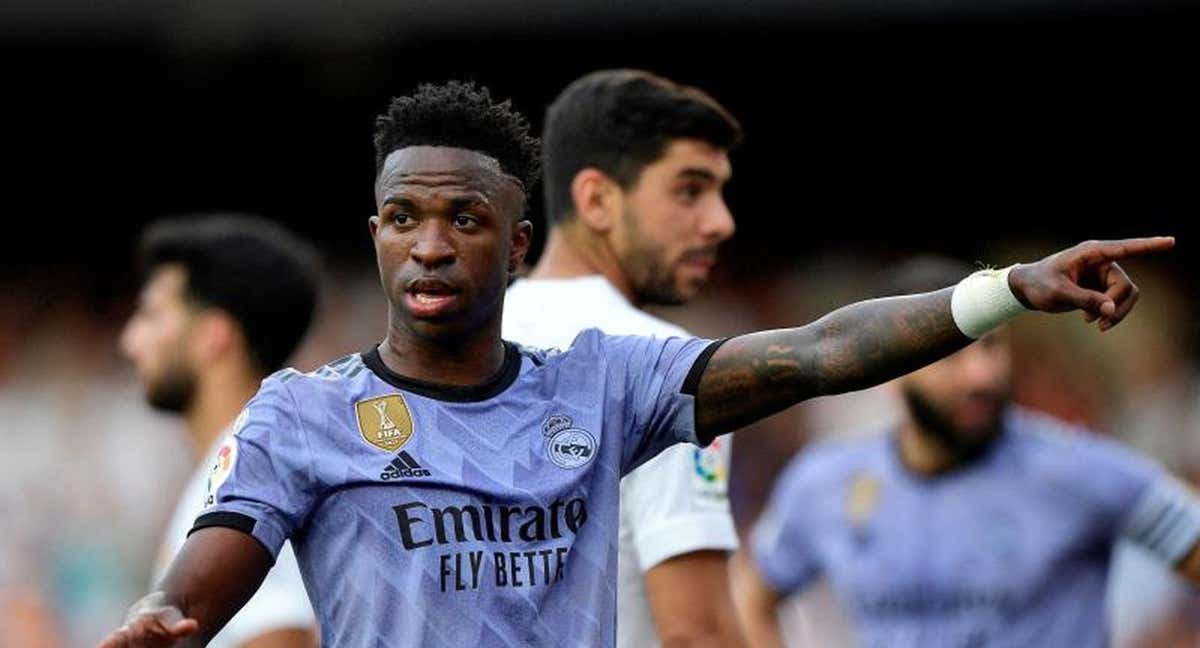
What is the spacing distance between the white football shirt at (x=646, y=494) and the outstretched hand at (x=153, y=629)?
66.5 inches

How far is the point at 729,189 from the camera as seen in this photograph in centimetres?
1508

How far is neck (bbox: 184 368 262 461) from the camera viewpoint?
6340 mm

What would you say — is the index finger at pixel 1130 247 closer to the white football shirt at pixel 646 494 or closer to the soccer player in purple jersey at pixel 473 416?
the soccer player in purple jersey at pixel 473 416

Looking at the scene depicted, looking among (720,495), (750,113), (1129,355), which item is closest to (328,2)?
(750,113)

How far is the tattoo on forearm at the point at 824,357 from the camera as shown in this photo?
12.3 ft

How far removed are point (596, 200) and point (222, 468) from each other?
2.09 meters

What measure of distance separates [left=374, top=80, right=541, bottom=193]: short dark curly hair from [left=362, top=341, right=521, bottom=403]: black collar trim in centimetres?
34

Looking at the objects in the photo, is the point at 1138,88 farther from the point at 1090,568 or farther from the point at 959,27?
the point at 1090,568

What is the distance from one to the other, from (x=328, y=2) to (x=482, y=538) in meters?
9.01

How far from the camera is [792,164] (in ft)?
50.0

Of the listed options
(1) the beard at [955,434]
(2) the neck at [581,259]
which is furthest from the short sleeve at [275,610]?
(1) the beard at [955,434]

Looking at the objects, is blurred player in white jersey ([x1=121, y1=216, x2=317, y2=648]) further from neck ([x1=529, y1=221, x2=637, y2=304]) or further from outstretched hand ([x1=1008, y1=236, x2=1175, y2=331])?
outstretched hand ([x1=1008, y1=236, x2=1175, y2=331])

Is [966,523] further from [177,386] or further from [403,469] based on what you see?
[403,469]

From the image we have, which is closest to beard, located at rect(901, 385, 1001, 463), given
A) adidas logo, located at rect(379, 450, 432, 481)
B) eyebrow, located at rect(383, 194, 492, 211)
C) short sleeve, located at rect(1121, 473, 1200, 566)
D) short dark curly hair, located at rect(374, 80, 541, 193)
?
short sleeve, located at rect(1121, 473, 1200, 566)
